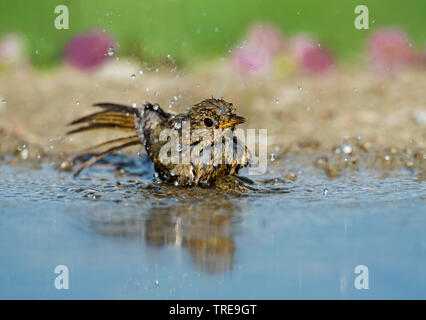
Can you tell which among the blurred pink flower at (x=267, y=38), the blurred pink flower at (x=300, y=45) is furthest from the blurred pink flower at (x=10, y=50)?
the blurred pink flower at (x=300, y=45)

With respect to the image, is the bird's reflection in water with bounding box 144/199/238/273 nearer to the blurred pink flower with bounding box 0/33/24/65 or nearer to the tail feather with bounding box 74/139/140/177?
the tail feather with bounding box 74/139/140/177

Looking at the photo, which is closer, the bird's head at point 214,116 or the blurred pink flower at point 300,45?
the bird's head at point 214,116

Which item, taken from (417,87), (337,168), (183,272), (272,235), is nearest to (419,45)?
(417,87)

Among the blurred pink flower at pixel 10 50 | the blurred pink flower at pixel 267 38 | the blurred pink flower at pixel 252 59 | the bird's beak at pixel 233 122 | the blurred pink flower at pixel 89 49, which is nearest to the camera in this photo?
the bird's beak at pixel 233 122

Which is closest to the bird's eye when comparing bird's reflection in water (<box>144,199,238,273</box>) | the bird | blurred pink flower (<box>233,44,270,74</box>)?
the bird

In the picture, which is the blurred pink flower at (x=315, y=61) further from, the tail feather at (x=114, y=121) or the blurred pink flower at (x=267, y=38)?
the tail feather at (x=114, y=121)

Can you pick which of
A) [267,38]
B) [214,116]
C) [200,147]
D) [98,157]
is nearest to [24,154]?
[98,157]
